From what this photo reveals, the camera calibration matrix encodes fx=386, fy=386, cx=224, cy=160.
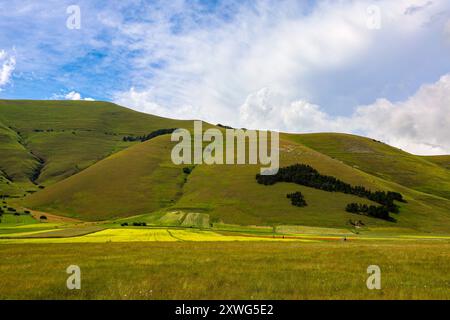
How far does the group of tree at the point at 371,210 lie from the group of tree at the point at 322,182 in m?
2.75

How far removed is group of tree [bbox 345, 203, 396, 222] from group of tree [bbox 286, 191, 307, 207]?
45.0ft

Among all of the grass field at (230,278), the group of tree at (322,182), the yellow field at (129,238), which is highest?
the group of tree at (322,182)

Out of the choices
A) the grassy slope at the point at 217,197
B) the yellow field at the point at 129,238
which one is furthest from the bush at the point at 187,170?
the yellow field at the point at 129,238

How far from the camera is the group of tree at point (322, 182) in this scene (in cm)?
13075

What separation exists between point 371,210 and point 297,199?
23.0 m

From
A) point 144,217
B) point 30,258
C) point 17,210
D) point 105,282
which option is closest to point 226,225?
point 144,217

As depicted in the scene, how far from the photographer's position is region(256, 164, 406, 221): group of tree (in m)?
131

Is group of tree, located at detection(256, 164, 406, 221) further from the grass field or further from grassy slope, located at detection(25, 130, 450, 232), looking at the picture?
the grass field

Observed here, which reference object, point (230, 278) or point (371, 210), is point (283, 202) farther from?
point (230, 278)

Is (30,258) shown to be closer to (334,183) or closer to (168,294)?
(168,294)

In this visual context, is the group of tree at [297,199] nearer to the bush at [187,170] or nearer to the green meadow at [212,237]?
the green meadow at [212,237]

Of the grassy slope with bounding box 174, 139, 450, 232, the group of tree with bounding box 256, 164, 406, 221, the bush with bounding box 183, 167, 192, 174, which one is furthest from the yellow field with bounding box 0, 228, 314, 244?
the bush with bounding box 183, 167, 192, 174
